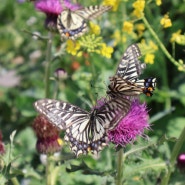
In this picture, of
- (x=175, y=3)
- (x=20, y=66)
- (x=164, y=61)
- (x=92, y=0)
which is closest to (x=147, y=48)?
(x=92, y=0)

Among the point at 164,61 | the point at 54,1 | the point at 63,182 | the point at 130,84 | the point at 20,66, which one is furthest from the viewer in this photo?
the point at 20,66

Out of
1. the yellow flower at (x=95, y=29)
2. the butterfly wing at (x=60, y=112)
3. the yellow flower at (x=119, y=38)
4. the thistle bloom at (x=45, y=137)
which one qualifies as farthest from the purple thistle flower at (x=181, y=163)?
the yellow flower at (x=119, y=38)

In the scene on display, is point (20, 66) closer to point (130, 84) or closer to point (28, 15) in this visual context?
point (28, 15)

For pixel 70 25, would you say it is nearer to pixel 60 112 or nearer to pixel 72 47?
pixel 72 47

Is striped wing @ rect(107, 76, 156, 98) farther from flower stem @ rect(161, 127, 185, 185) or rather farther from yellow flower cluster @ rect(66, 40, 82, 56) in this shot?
yellow flower cluster @ rect(66, 40, 82, 56)

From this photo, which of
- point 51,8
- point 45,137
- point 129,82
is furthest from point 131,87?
point 51,8

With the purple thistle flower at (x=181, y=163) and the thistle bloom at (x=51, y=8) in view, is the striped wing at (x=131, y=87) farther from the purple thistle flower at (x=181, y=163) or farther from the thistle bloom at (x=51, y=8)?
the thistle bloom at (x=51, y=8)
